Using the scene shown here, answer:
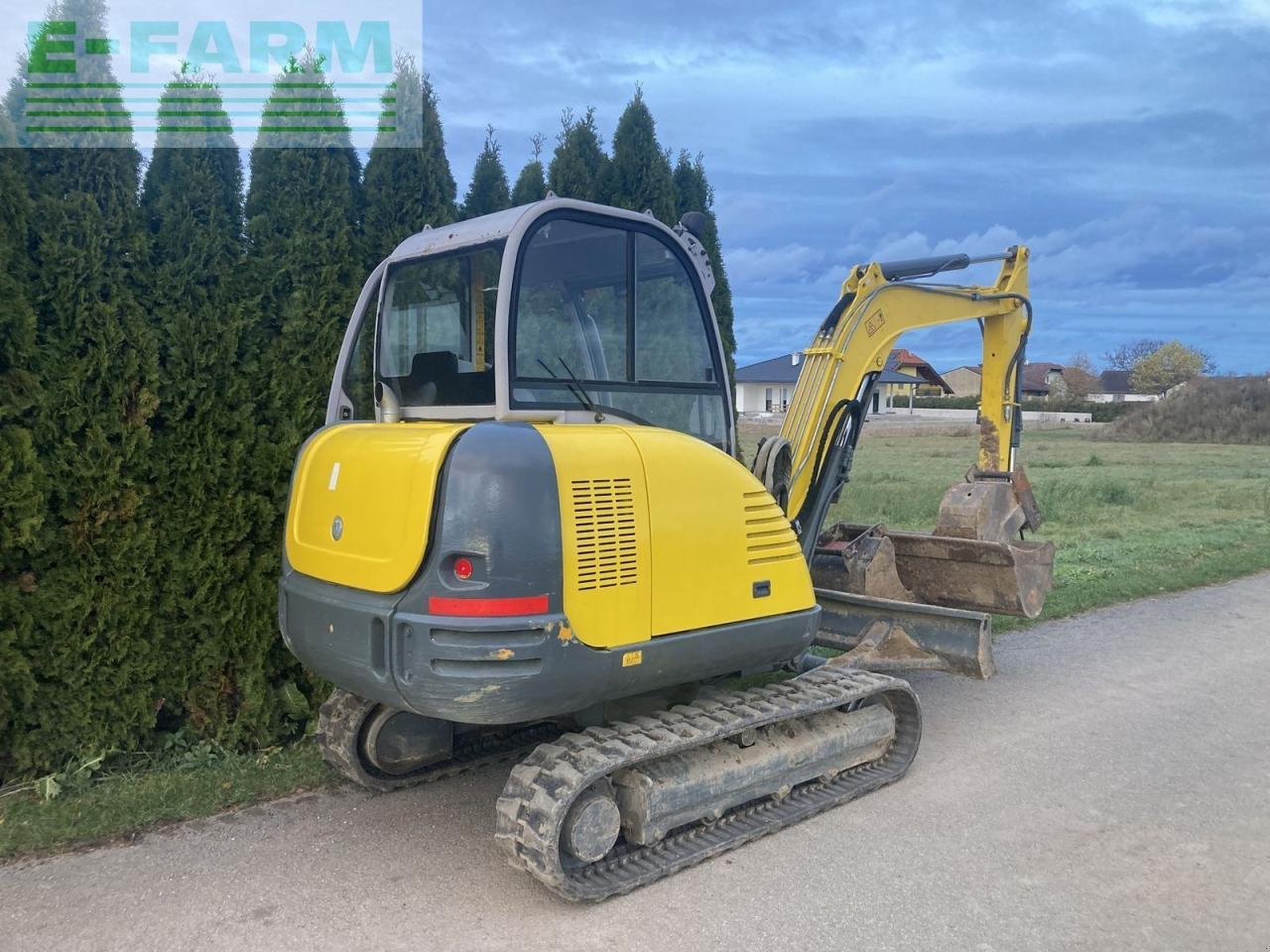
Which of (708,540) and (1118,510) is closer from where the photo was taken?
(708,540)

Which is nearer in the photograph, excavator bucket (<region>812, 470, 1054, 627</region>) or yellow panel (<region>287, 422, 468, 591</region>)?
yellow panel (<region>287, 422, 468, 591</region>)

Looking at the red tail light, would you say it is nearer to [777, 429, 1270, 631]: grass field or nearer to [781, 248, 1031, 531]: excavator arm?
[781, 248, 1031, 531]: excavator arm

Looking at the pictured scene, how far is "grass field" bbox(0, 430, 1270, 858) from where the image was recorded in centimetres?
472

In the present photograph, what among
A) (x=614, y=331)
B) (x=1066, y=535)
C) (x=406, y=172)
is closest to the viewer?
(x=614, y=331)

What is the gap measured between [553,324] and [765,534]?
1.30m

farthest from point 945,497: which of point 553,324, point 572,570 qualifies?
point 572,570

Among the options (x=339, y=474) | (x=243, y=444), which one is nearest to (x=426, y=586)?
(x=339, y=474)

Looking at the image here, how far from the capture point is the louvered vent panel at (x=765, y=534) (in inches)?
176

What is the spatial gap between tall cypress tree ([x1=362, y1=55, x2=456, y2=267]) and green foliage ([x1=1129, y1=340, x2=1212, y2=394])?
82.1m

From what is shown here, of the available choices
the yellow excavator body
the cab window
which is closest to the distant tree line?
the yellow excavator body

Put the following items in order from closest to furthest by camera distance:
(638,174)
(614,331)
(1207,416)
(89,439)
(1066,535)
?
(614,331), (89,439), (638,174), (1066,535), (1207,416)

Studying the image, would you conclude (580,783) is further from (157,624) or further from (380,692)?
(157,624)

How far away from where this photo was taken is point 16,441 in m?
4.83

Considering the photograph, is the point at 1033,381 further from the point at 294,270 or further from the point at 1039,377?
the point at 294,270
